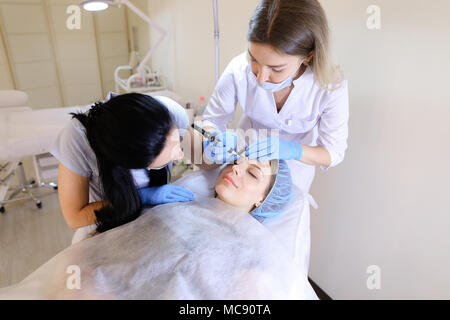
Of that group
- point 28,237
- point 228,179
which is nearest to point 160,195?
point 228,179

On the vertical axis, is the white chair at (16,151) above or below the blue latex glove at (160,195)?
below

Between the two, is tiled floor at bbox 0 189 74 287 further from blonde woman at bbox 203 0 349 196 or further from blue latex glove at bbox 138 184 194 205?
blonde woman at bbox 203 0 349 196

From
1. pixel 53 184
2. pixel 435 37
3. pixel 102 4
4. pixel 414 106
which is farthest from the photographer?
pixel 53 184

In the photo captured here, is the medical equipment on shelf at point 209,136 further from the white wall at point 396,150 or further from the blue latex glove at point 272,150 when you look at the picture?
the white wall at point 396,150

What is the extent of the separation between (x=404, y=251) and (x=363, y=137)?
514mm

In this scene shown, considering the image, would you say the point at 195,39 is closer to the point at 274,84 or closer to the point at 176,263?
the point at 274,84

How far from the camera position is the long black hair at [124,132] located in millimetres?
787

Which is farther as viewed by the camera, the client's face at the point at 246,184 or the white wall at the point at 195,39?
the white wall at the point at 195,39

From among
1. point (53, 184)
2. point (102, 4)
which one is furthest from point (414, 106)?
point (53, 184)

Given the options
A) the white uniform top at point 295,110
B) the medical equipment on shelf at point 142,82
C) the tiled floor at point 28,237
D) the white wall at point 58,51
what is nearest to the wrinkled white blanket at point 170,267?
the white uniform top at point 295,110

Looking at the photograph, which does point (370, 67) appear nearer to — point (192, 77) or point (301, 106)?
point (301, 106)

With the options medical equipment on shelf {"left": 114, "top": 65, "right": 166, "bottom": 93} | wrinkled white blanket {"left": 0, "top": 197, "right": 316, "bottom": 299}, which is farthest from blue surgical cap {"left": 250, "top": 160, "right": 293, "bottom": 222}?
medical equipment on shelf {"left": 114, "top": 65, "right": 166, "bottom": 93}

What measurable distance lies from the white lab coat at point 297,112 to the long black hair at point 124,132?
0.53 meters

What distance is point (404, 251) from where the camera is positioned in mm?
1295
